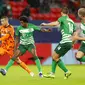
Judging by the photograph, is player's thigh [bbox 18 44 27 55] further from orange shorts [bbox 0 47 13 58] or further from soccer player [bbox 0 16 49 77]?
orange shorts [bbox 0 47 13 58]

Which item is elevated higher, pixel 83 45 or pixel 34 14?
pixel 83 45

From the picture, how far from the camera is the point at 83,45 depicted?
43.6ft

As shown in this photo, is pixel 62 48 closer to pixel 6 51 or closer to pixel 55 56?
pixel 55 56

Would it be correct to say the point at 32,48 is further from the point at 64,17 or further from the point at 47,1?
the point at 47,1

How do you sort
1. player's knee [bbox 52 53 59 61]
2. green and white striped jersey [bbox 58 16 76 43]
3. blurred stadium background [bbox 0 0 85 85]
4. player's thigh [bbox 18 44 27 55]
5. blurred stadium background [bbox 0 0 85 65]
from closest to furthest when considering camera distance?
green and white striped jersey [bbox 58 16 76 43]
player's knee [bbox 52 53 59 61]
player's thigh [bbox 18 44 27 55]
blurred stadium background [bbox 0 0 85 85]
blurred stadium background [bbox 0 0 85 65]

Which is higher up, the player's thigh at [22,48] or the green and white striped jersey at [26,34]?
the green and white striped jersey at [26,34]

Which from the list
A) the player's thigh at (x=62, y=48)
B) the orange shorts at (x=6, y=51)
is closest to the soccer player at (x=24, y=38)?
the orange shorts at (x=6, y=51)

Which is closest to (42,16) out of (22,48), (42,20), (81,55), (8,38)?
(42,20)

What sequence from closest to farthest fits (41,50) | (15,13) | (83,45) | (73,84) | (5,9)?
(73,84), (83,45), (41,50), (5,9), (15,13)

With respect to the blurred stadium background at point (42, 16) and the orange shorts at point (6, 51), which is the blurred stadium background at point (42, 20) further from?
the orange shorts at point (6, 51)

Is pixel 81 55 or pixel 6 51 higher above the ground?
pixel 81 55

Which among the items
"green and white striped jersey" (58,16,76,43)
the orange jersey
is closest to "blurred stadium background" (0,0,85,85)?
the orange jersey

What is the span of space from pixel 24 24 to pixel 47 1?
1334 cm

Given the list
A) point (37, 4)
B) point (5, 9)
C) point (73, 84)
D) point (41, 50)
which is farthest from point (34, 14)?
point (73, 84)
